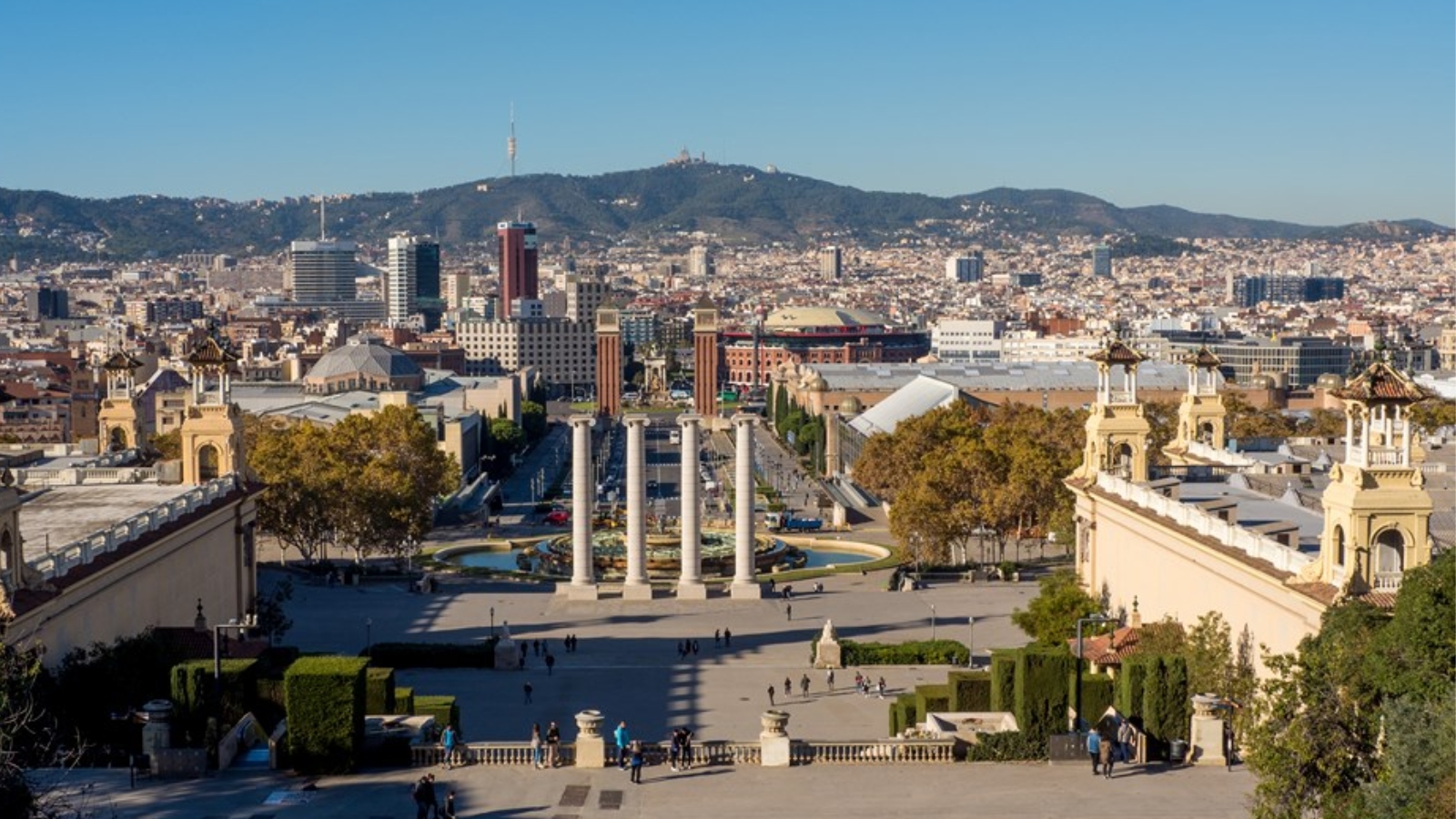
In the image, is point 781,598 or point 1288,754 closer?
point 1288,754

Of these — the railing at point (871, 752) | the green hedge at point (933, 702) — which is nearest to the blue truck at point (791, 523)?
the green hedge at point (933, 702)

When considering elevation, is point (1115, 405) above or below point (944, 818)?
above

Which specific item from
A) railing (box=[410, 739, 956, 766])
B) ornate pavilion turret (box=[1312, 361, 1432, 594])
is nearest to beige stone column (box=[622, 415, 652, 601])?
railing (box=[410, 739, 956, 766])

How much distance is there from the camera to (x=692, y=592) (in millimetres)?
68938

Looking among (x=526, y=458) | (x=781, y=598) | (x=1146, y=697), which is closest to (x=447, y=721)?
(x=1146, y=697)

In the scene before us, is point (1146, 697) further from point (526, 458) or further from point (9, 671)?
point (526, 458)

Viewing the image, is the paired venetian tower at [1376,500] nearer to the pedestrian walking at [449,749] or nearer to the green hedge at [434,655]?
the pedestrian walking at [449,749]

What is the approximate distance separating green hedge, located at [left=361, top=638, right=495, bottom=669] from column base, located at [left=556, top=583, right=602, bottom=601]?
12.2m

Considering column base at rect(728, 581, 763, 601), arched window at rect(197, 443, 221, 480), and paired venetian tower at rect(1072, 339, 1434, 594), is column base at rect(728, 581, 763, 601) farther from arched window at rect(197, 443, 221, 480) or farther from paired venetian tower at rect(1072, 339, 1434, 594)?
paired venetian tower at rect(1072, 339, 1434, 594)

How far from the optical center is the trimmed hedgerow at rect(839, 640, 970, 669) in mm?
55188

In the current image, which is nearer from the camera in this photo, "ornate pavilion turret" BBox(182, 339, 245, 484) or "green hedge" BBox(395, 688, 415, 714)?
"green hedge" BBox(395, 688, 415, 714)

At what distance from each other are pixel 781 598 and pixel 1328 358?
138915mm

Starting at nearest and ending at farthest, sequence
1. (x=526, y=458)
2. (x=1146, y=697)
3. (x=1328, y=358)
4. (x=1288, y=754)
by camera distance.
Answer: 1. (x=1288, y=754)
2. (x=1146, y=697)
3. (x=526, y=458)
4. (x=1328, y=358)

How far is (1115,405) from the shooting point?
56.6 meters
